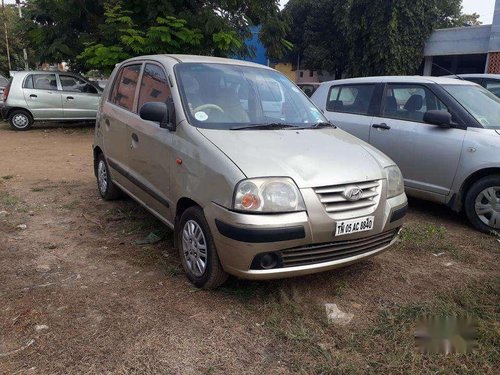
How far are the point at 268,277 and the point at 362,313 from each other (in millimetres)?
740

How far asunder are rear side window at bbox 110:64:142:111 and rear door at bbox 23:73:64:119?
875 cm

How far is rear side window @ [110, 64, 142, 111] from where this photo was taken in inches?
178

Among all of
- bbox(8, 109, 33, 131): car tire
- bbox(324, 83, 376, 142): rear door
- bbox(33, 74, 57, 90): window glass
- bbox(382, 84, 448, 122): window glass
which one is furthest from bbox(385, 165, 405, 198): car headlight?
bbox(8, 109, 33, 131): car tire

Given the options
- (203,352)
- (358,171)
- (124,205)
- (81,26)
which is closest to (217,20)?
→ (81,26)

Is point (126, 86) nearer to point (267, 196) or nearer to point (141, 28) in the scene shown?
point (267, 196)

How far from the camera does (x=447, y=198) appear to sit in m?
4.86

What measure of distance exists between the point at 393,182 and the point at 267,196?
1.16 meters

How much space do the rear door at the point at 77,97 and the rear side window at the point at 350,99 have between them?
8.87 meters

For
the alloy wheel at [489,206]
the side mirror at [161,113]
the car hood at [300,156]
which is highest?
the side mirror at [161,113]

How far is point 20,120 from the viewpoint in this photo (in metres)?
12.8

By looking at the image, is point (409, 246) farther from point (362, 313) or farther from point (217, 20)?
point (217, 20)

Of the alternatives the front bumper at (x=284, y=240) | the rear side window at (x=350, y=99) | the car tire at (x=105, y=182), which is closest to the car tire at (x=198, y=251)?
the front bumper at (x=284, y=240)

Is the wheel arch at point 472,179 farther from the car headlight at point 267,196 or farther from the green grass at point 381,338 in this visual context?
the car headlight at point 267,196

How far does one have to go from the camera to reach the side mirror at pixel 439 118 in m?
4.73
